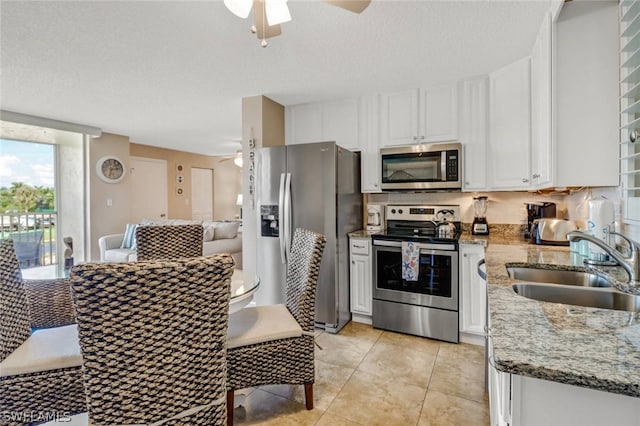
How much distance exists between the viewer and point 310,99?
3.45 metres

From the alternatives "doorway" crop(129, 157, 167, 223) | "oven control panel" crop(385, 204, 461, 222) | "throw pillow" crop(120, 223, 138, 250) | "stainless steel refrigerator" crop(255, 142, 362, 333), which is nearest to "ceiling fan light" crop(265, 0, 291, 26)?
"stainless steel refrigerator" crop(255, 142, 362, 333)

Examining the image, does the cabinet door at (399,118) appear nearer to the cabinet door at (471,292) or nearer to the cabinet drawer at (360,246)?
the cabinet drawer at (360,246)

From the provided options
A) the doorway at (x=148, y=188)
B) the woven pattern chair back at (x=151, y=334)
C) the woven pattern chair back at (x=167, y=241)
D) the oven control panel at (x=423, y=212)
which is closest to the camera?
the woven pattern chair back at (x=151, y=334)

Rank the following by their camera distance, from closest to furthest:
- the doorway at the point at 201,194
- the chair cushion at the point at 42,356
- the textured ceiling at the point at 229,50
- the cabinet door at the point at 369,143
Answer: the chair cushion at the point at 42,356 < the textured ceiling at the point at 229,50 < the cabinet door at the point at 369,143 < the doorway at the point at 201,194

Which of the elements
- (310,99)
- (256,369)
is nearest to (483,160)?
(310,99)

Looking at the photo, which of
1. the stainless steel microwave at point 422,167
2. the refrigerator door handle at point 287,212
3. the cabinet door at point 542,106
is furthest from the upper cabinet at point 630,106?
the refrigerator door handle at point 287,212

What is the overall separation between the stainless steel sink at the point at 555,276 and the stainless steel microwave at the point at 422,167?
1.37 metres

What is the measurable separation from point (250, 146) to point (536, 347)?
10.3 ft

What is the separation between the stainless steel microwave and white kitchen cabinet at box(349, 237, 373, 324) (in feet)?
2.13

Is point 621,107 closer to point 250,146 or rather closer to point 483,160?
point 483,160

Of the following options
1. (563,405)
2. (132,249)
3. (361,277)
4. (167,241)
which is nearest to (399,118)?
(361,277)

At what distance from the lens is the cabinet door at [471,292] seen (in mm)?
2588

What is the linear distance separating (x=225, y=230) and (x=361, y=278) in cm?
255

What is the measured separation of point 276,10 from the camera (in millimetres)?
1443
